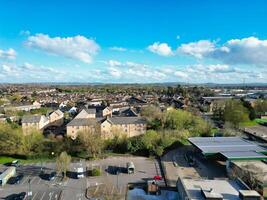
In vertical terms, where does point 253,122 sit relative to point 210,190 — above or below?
below

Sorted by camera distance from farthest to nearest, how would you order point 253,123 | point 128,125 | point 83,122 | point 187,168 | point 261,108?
point 261,108 → point 253,123 → point 128,125 → point 83,122 → point 187,168

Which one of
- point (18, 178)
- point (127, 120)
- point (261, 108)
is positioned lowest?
point (18, 178)

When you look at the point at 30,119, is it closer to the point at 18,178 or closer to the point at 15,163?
the point at 15,163

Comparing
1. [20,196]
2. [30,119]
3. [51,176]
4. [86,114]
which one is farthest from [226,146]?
[30,119]

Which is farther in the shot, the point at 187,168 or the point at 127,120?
the point at 127,120

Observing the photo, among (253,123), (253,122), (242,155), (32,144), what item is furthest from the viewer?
(253,122)

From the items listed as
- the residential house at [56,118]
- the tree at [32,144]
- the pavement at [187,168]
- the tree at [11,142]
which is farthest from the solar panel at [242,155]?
the residential house at [56,118]
